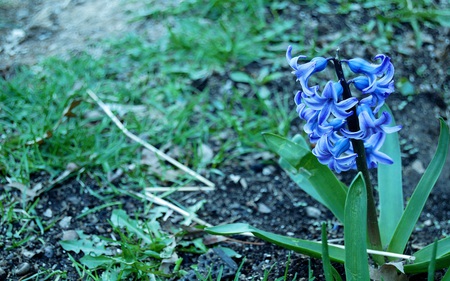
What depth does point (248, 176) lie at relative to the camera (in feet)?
9.64

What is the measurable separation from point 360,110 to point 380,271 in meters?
0.65

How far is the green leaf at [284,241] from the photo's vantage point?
6.42 ft

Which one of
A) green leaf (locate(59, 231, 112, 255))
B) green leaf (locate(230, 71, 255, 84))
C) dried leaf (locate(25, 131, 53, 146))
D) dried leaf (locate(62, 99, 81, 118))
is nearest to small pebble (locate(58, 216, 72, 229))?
green leaf (locate(59, 231, 112, 255))

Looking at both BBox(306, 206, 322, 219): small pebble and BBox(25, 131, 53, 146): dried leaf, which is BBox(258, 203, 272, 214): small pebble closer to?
BBox(306, 206, 322, 219): small pebble

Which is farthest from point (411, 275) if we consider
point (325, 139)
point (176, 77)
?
point (176, 77)

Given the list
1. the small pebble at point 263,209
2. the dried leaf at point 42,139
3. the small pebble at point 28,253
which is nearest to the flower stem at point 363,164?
the small pebble at point 263,209

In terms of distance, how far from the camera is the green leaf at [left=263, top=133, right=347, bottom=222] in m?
2.11

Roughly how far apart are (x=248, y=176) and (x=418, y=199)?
104cm

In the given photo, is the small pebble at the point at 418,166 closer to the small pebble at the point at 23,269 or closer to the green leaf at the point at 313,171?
the green leaf at the point at 313,171

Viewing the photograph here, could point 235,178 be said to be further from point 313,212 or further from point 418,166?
point 418,166

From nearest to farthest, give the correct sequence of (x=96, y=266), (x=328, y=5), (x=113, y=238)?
(x=96, y=266)
(x=113, y=238)
(x=328, y=5)

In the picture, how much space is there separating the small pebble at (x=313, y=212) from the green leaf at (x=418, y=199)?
604mm

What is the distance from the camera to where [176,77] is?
352 centimetres

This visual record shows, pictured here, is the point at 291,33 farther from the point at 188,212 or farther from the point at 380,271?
the point at 380,271
